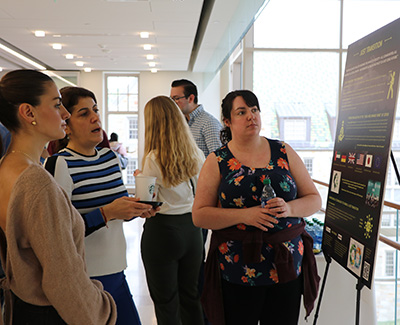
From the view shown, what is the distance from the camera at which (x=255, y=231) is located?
6.34ft

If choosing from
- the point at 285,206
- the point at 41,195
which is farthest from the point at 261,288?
the point at 41,195

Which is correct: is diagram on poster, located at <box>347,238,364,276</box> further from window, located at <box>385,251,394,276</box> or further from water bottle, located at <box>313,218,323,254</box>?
water bottle, located at <box>313,218,323,254</box>

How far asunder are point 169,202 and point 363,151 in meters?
1.11

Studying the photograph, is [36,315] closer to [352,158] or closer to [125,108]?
[352,158]

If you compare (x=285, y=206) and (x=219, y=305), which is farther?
(x=219, y=305)

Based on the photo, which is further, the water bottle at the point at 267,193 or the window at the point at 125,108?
the window at the point at 125,108

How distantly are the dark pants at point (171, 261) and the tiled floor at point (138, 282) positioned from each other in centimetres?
82

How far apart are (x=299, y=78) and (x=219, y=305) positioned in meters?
6.25

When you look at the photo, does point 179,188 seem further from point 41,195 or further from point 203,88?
point 203,88

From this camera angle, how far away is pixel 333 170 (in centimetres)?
253

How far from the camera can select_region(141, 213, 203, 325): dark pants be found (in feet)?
8.48

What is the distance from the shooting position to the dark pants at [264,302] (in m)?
1.96

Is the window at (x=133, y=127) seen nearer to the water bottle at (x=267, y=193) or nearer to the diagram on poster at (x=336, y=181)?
the diagram on poster at (x=336, y=181)

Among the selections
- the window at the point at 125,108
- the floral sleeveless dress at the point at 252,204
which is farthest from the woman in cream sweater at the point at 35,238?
the window at the point at 125,108
